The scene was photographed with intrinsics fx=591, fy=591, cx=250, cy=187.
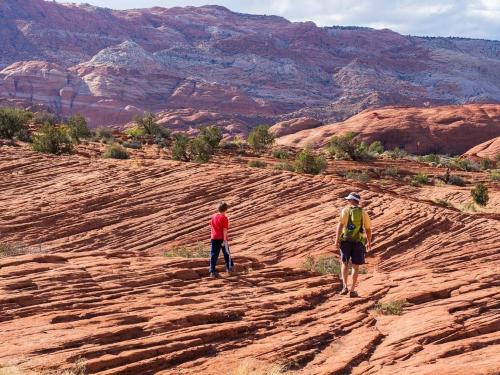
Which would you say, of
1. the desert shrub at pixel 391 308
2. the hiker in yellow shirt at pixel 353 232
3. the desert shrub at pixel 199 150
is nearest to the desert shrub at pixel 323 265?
the hiker in yellow shirt at pixel 353 232

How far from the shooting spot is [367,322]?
23.5 feet

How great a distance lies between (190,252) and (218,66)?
97058 mm

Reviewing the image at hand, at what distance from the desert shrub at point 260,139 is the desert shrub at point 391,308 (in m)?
31.0

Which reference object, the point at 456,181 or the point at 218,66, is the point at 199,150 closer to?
the point at 456,181

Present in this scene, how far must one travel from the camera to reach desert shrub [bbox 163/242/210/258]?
1092 centimetres

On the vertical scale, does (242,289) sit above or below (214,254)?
below

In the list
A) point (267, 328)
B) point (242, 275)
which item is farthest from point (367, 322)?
point (242, 275)

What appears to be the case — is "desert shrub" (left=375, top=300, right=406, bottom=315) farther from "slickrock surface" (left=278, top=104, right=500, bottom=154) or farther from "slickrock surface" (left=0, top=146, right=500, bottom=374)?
"slickrock surface" (left=278, top=104, right=500, bottom=154)

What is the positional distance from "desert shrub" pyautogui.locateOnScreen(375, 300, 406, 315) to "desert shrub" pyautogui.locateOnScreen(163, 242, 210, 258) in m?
4.03

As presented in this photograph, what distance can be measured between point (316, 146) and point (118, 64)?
4987 cm

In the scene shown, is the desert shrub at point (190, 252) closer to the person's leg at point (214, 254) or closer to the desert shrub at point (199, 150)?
the person's leg at point (214, 254)

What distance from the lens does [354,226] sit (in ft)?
26.7

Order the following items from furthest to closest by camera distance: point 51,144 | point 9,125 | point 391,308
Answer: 1. point 9,125
2. point 51,144
3. point 391,308

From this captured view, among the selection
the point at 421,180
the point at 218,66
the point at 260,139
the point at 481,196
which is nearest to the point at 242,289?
the point at 481,196
